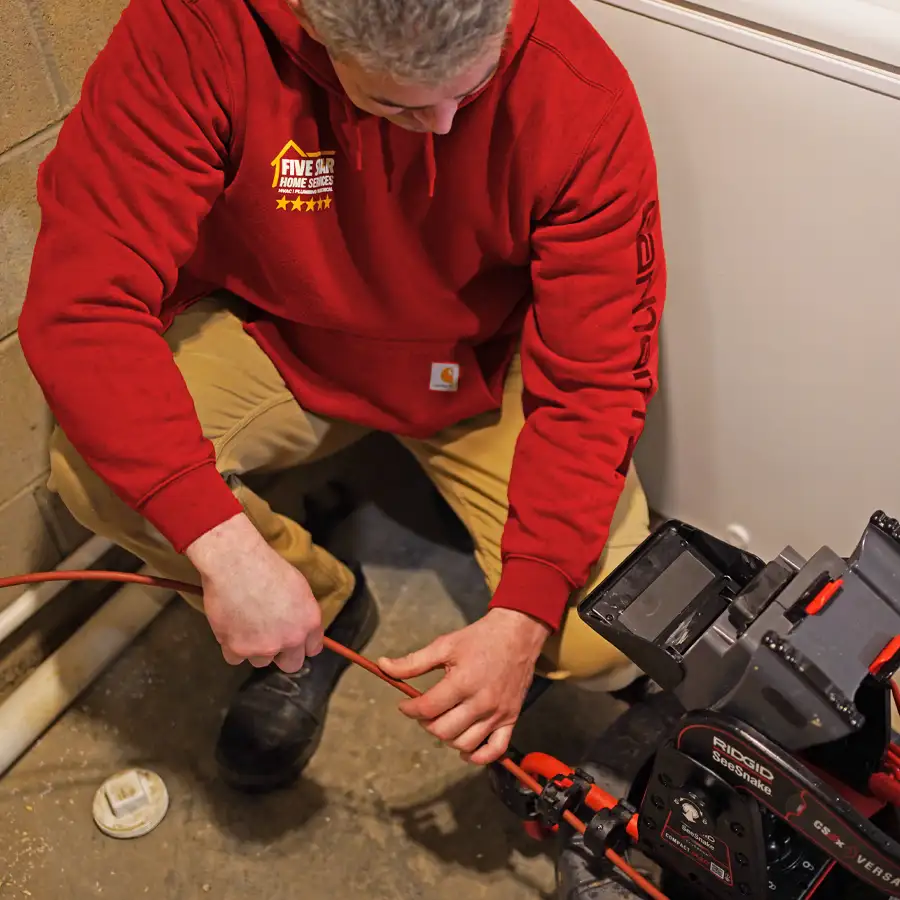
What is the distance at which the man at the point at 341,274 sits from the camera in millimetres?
821

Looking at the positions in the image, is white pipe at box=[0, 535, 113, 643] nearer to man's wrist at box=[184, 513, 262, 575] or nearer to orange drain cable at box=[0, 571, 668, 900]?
orange drain cable at box=[0, 571, 668, 900]

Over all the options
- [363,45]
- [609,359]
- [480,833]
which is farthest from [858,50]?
[480,833]

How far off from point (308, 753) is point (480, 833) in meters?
0.22

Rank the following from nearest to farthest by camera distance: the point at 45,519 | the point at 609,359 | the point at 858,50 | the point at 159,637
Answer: the point at 858,50, the point at 609,359, the point at 45,519, the point at 159,637

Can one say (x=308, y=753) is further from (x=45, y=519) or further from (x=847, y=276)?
(x=847, y=276)

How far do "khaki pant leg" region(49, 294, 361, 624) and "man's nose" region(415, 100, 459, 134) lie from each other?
394 millimetres

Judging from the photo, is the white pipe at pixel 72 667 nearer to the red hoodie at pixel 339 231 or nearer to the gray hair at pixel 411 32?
the red hoodie at pixel 339 231

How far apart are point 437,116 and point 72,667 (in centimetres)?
83

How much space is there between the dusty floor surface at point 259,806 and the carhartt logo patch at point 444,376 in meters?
0.40

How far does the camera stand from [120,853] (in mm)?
1132

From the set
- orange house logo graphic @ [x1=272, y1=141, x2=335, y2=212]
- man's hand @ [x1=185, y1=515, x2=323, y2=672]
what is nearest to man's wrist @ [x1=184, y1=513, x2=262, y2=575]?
man's hand @ [x1=185, y1=515, x2=323, y2=672]

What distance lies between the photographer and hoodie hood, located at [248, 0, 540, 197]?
2.56 feet

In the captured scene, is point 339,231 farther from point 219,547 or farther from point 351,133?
point 219,547

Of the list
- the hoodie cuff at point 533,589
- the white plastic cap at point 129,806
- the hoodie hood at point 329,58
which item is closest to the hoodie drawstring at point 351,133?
the hoodie hood at point 329,58
